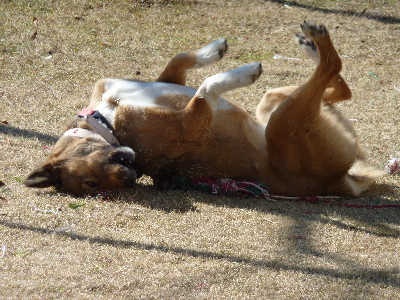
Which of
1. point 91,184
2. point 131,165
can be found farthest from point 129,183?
point 91,184

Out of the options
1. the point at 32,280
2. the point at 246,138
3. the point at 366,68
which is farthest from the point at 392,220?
the point at 366,68

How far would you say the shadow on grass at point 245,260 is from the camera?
3.08 metres

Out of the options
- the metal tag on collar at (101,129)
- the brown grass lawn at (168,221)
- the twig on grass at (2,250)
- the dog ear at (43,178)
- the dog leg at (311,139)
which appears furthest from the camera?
the metal tag on collar at (101,129)

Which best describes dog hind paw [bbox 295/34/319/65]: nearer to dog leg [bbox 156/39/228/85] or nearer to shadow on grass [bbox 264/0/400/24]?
dog leg [bbox 156/39/228/85]

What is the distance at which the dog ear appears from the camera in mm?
4160

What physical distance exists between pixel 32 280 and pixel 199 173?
6.36 ft

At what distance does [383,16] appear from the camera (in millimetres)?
10055

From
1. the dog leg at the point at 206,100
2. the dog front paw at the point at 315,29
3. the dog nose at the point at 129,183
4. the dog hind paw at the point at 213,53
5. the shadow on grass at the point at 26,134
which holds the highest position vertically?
the dog front paw at the point at 315,29

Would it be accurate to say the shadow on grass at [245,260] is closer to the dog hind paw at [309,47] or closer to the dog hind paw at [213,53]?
the dog hind paw at [213,53]

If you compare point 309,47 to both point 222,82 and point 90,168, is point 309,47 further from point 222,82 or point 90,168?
point 90,168

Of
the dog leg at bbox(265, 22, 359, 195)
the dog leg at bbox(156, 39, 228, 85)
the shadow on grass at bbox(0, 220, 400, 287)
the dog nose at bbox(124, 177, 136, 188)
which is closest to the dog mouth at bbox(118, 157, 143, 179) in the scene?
the dog nose at bbox(124, 177, 136, 188)

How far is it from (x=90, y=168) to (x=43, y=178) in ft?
1.28

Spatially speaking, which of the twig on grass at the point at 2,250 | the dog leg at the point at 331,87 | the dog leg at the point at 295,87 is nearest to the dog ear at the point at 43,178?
the twig on grass at the point at 2,250

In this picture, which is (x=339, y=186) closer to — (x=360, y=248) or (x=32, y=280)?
(x=360, y=248)
